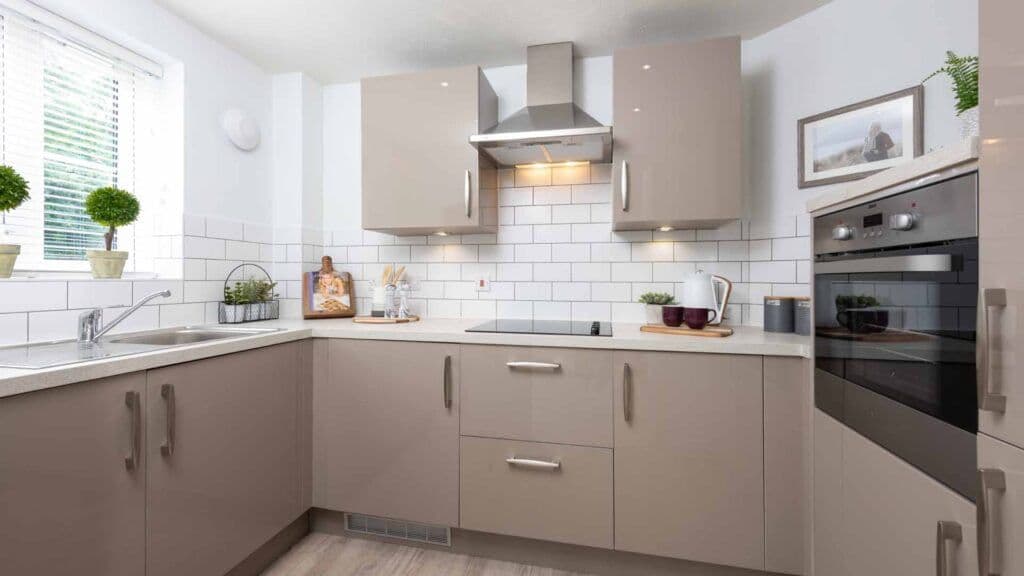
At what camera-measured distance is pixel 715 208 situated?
6.79 feet

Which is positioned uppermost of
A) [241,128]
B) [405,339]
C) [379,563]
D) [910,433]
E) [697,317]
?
[241,128]

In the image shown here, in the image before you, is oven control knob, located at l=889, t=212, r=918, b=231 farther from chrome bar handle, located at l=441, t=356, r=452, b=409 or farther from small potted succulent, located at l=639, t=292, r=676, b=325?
chrome bar handle, located at l=441, t=356, r=452, b=409

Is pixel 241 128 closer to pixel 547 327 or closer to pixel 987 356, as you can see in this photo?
pixel 547 327

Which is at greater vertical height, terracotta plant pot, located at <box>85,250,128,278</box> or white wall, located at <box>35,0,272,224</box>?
white wall, located at <box>35,0,272,224</box>

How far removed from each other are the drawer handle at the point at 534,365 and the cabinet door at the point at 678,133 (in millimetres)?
752

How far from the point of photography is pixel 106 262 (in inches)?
74.7

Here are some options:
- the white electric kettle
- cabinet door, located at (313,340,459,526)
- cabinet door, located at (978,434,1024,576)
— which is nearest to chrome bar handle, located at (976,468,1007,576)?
cabinet door, located at (978,434,1024,576)

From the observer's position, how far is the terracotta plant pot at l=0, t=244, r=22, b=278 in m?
1.58

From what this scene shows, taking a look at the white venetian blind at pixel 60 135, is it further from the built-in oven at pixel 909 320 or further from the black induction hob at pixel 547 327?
the built-in oven at pixel 909 320

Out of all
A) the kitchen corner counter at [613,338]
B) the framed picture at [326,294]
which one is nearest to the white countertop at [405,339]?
the kitchen corner counter at [613,338]

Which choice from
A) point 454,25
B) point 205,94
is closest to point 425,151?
point 454,25

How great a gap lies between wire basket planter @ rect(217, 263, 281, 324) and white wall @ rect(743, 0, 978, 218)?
258 cm

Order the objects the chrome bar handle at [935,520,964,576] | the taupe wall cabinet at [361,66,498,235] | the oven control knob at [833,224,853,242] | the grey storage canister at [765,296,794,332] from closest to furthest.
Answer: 1. the chrome bar handle at [935,520,964,576]
2. the oven control knob at [833,224,853,242]
3. the grey storage canister at [765,296,794,332]
4. the taupe wall cabinet at [361,66,498,235]

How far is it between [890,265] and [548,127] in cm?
141
